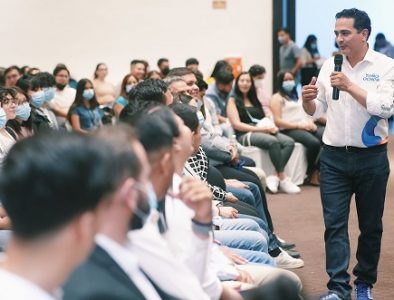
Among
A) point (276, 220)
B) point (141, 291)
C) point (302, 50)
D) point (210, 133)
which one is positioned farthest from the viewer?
point (302, 50)

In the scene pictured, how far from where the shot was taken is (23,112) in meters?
4.55

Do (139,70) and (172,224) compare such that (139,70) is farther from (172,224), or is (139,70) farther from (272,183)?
(172,224)

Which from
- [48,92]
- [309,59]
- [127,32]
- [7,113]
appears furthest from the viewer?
[309,59]

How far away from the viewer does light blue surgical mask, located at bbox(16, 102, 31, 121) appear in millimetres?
4523

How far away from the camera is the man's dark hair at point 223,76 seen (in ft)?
22.8

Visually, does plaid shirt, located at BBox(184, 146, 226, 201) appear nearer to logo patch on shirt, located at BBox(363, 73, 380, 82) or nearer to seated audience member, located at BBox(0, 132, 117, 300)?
logo patch on shirt, located at BBox(363, 73, 380, 82)

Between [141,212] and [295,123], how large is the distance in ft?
19.7

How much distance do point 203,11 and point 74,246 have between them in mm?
9671

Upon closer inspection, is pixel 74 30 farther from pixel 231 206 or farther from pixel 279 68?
pixel 231 206

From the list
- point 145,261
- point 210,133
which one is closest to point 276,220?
point 210,133

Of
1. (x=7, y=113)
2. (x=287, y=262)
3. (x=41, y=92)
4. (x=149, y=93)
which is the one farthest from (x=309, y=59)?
(x=149, y=93)

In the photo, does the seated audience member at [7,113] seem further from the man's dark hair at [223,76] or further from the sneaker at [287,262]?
the man's dark hair at [223,76]

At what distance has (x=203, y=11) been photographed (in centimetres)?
1062

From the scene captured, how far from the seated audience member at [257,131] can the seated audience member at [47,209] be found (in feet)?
18.7
